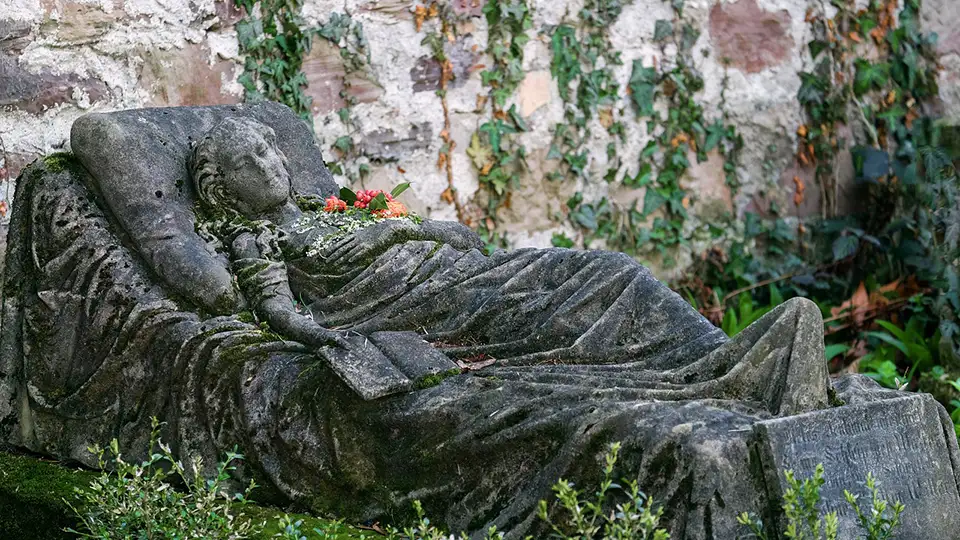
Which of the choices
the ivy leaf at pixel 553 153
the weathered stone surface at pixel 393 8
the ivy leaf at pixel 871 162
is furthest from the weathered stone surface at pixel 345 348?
the ivy leaf at pixel 871 162

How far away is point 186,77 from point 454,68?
4.83 ft

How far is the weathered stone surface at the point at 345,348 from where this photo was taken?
3852 mm

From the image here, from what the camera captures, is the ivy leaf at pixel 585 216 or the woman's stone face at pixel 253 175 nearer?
the woman's stone face at pixel 253 175

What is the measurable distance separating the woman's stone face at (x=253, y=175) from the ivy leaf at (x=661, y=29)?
3187 millimetres

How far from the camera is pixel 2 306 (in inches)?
200

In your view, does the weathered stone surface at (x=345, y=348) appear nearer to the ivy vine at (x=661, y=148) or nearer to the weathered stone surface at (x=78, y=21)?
the weathered stone surface at (x=78, y=21)

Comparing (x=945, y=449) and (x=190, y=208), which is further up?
(x=190, y=208)

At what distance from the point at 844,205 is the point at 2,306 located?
4.98 meters

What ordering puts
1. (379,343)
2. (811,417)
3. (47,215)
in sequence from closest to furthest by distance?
(811,417), (379,343), (47,215)

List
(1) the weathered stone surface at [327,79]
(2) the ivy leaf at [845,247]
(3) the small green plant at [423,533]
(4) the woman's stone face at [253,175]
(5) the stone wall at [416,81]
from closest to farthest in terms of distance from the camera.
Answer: (3) the small green plant at [423,533] → (4) the woman's stone face at [253,175] → (5) the stone wall at [416,81] → (1) the weathered stone surface at [327,79] → (2) the ivy leaf at [845,247]

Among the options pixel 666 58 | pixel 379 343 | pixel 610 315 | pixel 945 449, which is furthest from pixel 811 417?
pixel 666 58

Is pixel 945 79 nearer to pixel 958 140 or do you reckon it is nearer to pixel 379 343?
pixel 958 140

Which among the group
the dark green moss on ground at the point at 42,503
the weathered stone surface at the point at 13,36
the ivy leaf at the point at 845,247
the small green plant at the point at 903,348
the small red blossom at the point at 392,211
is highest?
the weathered stone surface at the point at 13,36

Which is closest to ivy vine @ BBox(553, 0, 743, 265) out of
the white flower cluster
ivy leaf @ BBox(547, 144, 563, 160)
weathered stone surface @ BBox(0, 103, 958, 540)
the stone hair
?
ivy leaf @ BBox(547, 144, 563, 160)
